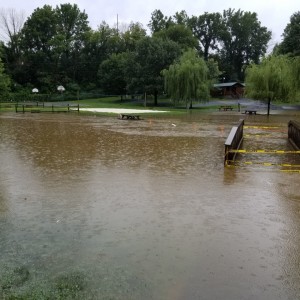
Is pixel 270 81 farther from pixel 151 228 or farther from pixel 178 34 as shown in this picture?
pixel 178 34

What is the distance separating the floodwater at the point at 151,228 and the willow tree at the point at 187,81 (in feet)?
96.5

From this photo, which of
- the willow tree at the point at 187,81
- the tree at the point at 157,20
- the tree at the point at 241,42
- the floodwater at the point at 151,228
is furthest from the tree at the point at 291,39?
the floodwater at the point at 151,228

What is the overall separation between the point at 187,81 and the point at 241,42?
4858 cm

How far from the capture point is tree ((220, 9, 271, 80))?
82.2 m

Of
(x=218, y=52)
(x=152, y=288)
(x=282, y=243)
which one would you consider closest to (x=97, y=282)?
(x=152, y=288)

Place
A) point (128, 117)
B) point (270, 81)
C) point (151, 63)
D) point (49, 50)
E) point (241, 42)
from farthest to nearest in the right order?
1. point (241, 42)
2. point (49, 50)
3. point (151, 63)
4. point (270, 81)
5. point (128, 117)

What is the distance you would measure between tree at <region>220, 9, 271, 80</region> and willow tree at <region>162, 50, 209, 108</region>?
136ft

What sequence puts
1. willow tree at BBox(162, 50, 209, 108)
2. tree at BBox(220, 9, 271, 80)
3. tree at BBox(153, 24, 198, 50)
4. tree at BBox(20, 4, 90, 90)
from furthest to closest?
1. tree at BBox(220, 9, 271, 80)
2. tree at BBox(20, 4, 90, 90)
3. tree at BBox(153, 24, 198, 50)
4. willow tree at BBox(162, 50, 209, 108)

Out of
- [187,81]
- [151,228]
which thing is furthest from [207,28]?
[151,228]

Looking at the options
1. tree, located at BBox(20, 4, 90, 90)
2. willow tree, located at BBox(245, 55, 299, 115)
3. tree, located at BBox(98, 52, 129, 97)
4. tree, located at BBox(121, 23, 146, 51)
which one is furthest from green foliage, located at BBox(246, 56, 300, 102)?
tree, located at BBox(20, 4, 90, 90)

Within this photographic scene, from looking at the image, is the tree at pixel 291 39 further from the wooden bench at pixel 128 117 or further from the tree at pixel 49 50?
the tree at pixel 49 50

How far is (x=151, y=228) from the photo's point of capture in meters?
5.85

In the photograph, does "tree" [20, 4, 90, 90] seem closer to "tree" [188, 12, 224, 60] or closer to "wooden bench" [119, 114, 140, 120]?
"tree" [188, 12, 224, 60]

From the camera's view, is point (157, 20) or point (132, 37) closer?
point (132, 37)
